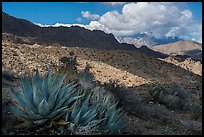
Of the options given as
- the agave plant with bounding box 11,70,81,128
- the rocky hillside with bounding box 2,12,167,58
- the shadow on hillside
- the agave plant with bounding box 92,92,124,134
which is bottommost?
the shadow on hillside

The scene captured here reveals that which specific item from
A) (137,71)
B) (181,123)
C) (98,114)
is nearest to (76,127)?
(98,114)

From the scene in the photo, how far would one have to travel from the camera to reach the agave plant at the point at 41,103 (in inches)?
211

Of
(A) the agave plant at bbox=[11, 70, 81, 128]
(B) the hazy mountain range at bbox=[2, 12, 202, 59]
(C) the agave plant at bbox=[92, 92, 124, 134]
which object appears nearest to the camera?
(A) the agave plant at bbox=[11, 70, 81, 128]

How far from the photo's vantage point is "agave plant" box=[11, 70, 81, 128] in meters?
5.37

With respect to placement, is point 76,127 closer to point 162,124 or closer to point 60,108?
point 60,108

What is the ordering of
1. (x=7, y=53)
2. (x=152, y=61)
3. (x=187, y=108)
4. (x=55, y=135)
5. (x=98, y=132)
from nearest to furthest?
(x=55, y=135) → (x=98, y=132) → (x=187, y=108) → (x=7, y=53) → (x=152, y=61)

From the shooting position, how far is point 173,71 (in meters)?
30.8

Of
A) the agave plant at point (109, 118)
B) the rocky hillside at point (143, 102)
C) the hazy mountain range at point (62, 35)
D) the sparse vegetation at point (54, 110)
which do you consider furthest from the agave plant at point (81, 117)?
the hazy mountain range at point (62, 35)

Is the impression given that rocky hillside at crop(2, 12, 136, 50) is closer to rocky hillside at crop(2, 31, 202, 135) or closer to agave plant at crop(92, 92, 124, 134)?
rocky hillside at crop(2, 31, 202, 135)

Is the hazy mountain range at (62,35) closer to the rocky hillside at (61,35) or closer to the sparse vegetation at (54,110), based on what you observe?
the rocky hillside at (61,35)

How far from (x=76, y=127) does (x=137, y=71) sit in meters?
21.9

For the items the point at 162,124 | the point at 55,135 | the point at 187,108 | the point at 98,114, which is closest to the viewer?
the point at 55,135

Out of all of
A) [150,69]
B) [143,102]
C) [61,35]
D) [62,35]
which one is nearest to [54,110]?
[143,102]

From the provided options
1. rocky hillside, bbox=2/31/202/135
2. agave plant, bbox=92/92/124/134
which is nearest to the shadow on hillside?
rocky hillside, bbox=2/31/202/135
